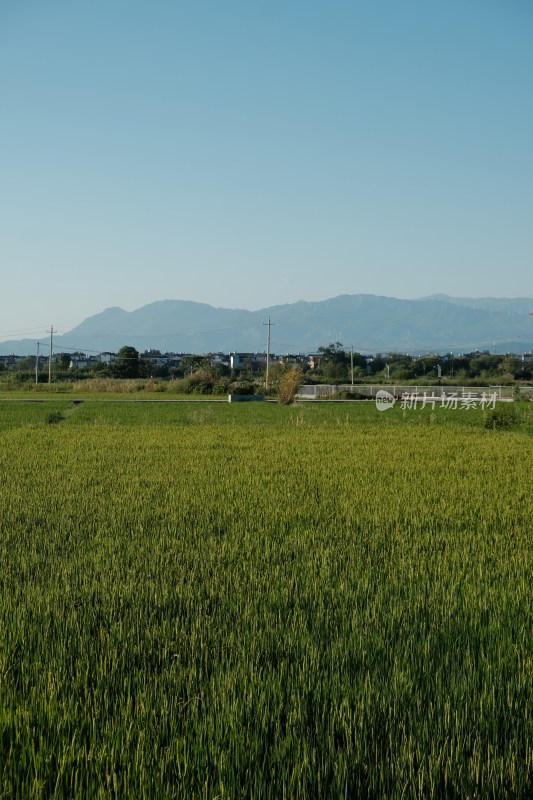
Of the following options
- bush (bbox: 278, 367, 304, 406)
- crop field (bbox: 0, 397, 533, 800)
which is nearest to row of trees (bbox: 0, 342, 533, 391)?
bush (bbox: 278, 367, 304, 406)

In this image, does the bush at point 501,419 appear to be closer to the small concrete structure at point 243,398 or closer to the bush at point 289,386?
the bush at point 289,386

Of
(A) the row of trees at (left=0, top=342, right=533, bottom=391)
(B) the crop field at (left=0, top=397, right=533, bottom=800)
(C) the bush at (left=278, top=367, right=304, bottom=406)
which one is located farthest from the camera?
(A) the row of trees at (left=0, top=342, right=533, bottom=391)

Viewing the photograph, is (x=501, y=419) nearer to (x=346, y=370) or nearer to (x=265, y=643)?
(x=265, y=643)

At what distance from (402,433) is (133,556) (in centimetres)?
1470

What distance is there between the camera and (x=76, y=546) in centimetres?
625

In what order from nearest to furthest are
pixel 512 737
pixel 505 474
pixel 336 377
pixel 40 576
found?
pixel 512 737 < pixel 40 576 < pixel 505 474 < pixel 336 377

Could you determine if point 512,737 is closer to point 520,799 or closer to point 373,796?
point 520,799

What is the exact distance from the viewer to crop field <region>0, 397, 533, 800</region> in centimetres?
259

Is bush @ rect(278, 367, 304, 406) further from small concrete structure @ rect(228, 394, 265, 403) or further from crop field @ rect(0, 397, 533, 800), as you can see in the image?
crop field @ rect(0, 397, 533, 800)

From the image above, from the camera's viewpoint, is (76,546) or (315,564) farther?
(76,546)

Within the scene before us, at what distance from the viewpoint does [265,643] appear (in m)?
3.80

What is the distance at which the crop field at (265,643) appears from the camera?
2.59 m

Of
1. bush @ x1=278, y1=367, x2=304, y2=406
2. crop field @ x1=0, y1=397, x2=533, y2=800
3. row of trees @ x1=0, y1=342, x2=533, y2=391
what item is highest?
row of trees @ x1=0, y1=342, x2=533, y2=391

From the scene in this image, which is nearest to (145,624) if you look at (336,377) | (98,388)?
(98,388)
